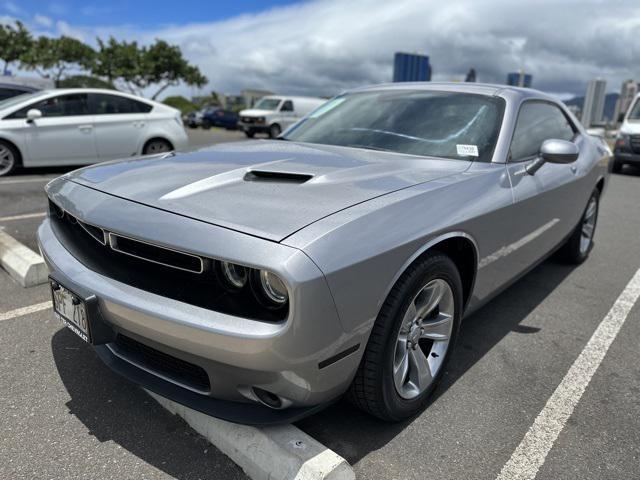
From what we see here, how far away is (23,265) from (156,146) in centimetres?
553

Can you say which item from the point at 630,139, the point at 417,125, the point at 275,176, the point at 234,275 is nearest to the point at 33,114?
the point at 417,125

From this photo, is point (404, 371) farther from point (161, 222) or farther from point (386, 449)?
point (161, 222)

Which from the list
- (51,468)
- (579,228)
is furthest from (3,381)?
(579,228)

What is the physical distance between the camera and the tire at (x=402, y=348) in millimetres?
1917

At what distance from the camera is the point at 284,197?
196 cm

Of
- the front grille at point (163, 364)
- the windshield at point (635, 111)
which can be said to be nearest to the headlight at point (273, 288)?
the front grille at point (163, 364)

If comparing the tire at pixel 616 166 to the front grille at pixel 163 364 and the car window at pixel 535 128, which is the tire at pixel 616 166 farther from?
the front grille at pixel 163 364

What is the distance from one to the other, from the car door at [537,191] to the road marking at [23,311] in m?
2.89

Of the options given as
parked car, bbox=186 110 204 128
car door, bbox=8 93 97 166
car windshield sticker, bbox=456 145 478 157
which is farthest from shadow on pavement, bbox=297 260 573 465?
parked car, bbox=186 110 204 128

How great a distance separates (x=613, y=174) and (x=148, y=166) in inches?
498

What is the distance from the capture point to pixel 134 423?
217 cm

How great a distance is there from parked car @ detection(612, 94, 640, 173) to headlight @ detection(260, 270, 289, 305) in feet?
40.0

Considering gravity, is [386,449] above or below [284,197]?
below

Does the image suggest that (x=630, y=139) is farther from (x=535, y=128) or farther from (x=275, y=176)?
(x=275, y=176)
